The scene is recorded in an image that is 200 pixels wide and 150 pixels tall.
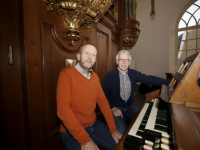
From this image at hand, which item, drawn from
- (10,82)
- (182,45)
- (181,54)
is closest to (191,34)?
(182,45)

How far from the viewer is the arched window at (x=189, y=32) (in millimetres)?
5277

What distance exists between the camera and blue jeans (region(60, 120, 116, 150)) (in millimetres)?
1042

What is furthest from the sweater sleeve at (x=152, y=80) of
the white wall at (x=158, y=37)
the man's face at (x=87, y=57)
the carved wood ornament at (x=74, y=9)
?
the white wall at (x=158, y=37)

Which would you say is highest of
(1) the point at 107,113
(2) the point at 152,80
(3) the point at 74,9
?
(3) the point at 74,9

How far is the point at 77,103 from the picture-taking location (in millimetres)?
1153

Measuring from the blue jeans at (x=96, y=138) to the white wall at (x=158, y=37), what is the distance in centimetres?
578

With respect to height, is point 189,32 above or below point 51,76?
above

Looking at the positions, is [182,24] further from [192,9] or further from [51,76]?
[51,76]

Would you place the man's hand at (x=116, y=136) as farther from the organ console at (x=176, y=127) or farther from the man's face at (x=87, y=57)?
the man's face at (x=87, y=57)

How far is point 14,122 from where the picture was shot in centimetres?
101

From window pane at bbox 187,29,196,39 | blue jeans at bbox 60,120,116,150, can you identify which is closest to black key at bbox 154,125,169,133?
blue jeans at bbox 60,120,116,150

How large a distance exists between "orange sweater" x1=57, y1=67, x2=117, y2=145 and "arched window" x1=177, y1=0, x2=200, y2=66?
630 cm

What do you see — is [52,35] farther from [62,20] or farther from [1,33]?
[1,33]

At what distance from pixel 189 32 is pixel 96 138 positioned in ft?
22.9
